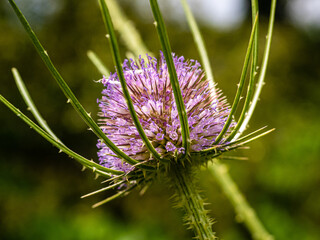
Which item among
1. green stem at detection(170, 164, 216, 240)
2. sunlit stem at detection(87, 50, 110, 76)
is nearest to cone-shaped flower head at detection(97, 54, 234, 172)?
green stem at detection(170, 164, 216, 240)

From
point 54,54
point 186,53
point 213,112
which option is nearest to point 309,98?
point 186,53

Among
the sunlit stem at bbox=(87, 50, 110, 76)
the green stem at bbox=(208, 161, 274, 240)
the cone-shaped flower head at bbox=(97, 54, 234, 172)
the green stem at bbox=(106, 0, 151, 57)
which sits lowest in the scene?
the green stem at bbox=(208, 161, 274, 240)

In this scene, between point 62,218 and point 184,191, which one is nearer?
point 184,191

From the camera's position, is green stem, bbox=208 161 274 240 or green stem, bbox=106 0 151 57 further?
green stem, bbox=106 0 151 57

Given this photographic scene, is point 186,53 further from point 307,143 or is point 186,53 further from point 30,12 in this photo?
point 30,12

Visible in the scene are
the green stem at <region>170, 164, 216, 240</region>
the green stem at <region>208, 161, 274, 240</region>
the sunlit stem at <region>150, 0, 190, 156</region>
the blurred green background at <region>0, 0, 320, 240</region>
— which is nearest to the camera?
the sunlit stem at <region>150, 0, 190, 156</region>

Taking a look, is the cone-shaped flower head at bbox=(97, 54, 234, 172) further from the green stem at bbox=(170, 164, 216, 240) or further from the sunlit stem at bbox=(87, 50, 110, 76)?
Answer: the sunlit stem at bbox=(87, 50, 110, 76)

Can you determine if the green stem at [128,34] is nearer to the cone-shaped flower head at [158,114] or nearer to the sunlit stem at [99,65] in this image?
the sunlit stem at [99,65]
